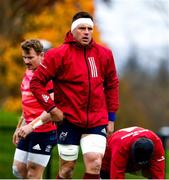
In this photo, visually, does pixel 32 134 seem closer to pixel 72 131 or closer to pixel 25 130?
pixel 25 130

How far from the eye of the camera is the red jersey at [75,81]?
30.0 feet

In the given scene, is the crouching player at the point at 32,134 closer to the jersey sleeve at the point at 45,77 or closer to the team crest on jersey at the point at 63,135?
the team crest on jersey at the point at 63,135

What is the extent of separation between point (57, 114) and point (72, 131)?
0.30 m

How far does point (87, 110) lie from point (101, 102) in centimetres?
21

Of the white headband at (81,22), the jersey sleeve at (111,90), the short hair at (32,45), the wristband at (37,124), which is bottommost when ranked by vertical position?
the wristband at (37,124)

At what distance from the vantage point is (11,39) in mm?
33594

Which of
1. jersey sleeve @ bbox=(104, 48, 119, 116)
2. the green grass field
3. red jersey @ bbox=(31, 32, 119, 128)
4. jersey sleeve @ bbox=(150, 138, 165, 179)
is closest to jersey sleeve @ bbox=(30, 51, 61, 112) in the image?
red jersey @ bbox=(31, 32, 119, 128)

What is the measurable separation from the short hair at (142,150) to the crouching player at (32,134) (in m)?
1.22

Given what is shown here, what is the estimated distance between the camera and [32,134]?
10.6 meters

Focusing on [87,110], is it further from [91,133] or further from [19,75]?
[19,75]

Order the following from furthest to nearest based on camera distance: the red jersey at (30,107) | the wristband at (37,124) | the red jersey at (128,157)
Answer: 1. the red jersey at (30,107)
2. the wristband at (37,124)
3. the red jersey at (128,157)

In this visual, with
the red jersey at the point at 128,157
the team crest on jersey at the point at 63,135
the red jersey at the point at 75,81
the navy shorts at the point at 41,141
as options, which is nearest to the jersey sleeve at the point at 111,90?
the red jersey at the point at 75,81

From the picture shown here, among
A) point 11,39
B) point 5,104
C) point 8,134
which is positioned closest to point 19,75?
point 5,104

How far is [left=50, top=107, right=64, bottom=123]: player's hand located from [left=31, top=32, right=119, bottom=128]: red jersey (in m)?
0.05
